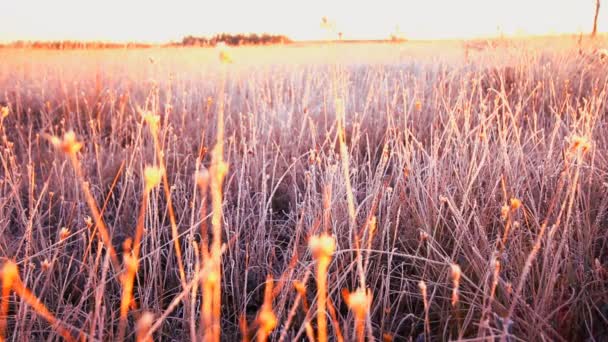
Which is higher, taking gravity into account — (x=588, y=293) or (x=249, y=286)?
(x=588, y=293)

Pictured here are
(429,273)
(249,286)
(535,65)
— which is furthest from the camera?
(535,65)

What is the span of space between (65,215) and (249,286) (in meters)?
0.88

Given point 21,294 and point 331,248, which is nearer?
point 331,248

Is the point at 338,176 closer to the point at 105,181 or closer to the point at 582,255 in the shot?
the point at 582,255

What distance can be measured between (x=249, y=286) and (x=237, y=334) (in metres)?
0.26

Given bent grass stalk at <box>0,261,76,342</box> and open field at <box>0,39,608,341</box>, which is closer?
→ bent grass stalk at <box>0,261,76,342</box>

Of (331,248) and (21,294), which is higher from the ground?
(331,248)

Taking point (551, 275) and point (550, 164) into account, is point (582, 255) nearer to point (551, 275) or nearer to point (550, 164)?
point (551, 275)

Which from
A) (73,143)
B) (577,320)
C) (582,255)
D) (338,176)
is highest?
(73,143)

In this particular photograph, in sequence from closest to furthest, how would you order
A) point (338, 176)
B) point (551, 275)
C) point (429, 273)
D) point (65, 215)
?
point (551, 275) → point (429, 273) → point (338, 176) → point (65, 215)

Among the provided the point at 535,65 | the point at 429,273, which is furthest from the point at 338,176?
the point at 535,65

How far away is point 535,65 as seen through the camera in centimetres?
361

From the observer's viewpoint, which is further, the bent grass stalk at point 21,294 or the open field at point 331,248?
the open field at point 331,248

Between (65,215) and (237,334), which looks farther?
(65,215)
